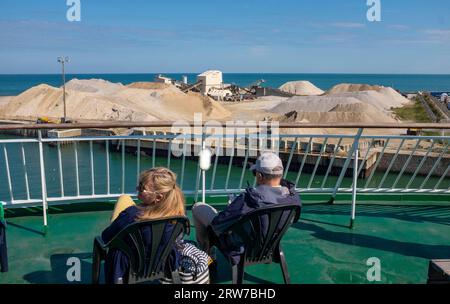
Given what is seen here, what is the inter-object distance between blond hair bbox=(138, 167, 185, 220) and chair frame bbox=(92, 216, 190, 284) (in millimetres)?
44

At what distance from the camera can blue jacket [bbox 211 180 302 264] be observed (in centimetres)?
255

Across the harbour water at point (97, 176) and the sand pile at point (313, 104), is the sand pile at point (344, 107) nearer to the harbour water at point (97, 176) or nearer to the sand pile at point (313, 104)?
the sand pile at point (313, 104)

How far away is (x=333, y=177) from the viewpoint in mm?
23547

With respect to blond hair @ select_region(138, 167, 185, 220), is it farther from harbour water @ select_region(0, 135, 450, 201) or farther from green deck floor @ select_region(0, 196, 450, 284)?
harbour water @ select_region(0, 135, 450, 201)

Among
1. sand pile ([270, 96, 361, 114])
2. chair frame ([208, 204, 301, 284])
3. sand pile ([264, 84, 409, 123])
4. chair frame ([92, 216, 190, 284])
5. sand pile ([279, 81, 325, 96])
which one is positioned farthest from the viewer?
sand pile ([279, 81, 325, 96])

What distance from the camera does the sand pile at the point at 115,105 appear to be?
47531 millimetres

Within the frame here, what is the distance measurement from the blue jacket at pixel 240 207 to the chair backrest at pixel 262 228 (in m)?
0.03

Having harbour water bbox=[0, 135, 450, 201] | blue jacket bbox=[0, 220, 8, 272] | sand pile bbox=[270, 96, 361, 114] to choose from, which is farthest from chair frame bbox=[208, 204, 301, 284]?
sand pile bbox=[270, 96, 361, 114]

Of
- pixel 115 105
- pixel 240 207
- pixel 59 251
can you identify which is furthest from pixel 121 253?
pixel 115 105

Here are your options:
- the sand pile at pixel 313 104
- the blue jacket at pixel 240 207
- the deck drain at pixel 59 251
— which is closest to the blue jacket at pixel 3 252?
the deck drain at pixel 59 251

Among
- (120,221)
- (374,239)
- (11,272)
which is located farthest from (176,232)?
(374,239)

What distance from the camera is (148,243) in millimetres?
2301

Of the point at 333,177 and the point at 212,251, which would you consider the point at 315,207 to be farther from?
the point at 333,177

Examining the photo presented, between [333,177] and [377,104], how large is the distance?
3781cm
